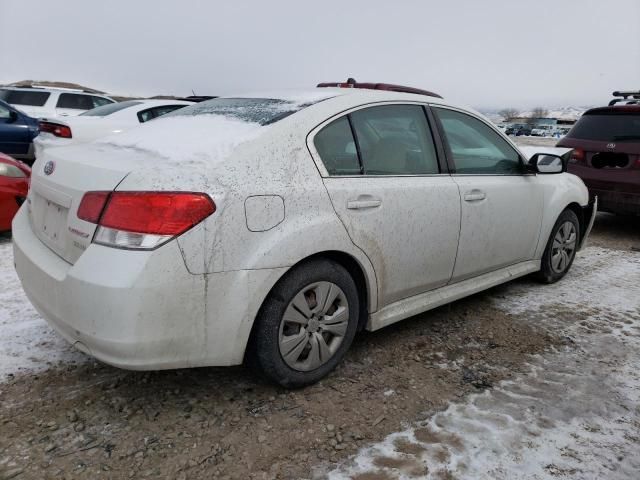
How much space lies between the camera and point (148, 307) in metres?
2.09

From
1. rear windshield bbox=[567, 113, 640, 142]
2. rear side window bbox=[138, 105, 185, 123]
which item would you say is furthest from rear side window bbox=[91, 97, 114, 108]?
rear windshield bbox=[567, 113, 640, 142]

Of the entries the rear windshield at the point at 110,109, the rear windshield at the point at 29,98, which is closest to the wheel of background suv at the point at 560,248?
the rear windshield at the point at 110,109

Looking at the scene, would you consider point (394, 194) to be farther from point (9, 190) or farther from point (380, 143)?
point (9, 190)

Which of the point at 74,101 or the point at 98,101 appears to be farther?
the point at 98,101

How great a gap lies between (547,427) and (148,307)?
1897 millimetres

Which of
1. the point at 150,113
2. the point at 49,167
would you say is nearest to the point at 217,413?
the point at 49,167

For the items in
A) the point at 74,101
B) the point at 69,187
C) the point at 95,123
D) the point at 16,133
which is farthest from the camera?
the point at 74,101

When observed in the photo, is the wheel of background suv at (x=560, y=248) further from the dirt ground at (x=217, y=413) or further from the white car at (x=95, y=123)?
the white car at (x=95, y=123)

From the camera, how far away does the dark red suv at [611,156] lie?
605 cm

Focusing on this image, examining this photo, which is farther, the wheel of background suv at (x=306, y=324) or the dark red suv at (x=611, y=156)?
the dark red suv at (x=611, y=156)

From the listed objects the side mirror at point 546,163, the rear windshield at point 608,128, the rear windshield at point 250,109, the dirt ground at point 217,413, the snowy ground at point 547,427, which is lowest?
the dirt ground at point 217,413

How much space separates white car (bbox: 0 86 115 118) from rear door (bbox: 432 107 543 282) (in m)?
11.2

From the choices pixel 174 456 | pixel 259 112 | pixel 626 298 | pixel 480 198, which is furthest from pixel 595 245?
pixel 174 456

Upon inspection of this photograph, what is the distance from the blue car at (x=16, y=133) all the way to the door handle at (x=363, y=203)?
25.9 feet
